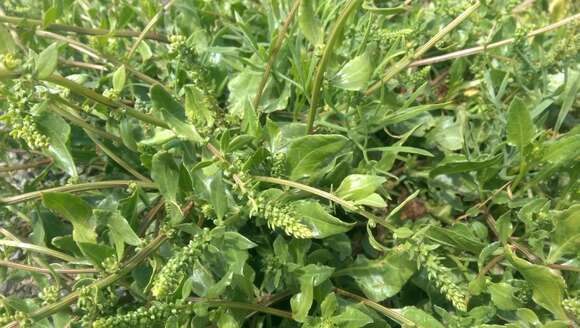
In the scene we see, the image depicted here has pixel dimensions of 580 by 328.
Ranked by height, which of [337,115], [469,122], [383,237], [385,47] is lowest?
[383,237]

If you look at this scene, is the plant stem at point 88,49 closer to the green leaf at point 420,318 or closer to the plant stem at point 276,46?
the plant stem at point 276,46

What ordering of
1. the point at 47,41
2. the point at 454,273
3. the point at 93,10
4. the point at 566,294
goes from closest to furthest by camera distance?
the point at 566,294 < the point at 454,273 < the point at 47,41 < the point at 93,10

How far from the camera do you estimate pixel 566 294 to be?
151cm

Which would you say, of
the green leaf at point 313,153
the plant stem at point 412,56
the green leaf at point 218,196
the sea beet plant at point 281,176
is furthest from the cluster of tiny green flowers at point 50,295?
the plant stem at point 412,56

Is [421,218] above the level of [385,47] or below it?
below

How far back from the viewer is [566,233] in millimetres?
1464

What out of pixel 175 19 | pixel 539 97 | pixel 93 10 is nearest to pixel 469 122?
pixel 539 97

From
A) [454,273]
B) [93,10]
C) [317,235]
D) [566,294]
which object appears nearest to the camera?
[317,235]

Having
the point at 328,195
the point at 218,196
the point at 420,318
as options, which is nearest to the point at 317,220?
the point at 328,195

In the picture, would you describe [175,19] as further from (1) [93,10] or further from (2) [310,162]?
(2) [310,162]

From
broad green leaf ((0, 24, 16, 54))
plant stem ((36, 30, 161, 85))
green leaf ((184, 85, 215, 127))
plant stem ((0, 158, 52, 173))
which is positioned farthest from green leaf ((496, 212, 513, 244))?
plant stem ((0, 158, 52, 173))

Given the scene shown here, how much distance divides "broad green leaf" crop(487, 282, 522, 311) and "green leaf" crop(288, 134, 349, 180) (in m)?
0.55

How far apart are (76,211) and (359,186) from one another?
2.33ft

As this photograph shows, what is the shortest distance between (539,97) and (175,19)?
1.30 m
